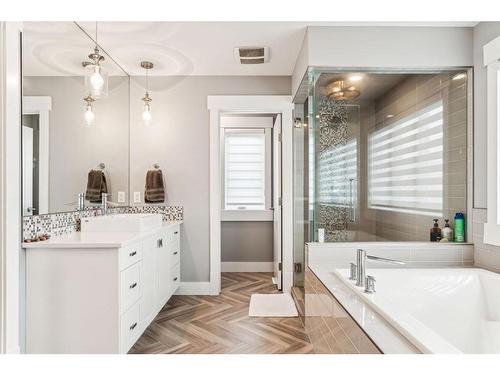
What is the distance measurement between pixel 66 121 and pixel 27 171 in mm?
551

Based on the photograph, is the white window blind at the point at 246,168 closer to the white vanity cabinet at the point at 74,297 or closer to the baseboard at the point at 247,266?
the baseboard at the point at 247,266

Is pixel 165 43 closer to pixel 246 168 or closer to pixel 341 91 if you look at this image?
pixel 341 91

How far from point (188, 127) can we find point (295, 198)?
136cm

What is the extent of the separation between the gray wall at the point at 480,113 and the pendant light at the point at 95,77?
271cm

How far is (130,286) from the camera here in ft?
6.54

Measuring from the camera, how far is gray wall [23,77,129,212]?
7.16ft

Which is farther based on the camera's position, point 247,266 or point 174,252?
point 247,266

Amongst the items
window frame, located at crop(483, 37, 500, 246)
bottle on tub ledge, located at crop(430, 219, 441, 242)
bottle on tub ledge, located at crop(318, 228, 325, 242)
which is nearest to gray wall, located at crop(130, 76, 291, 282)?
bottle on tub ledge, located at crop(318, 228, 325, 242)

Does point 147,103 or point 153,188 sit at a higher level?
point 147,103

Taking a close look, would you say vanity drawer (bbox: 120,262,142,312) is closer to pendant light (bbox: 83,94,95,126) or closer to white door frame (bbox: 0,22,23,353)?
white door frame (bbox: 0,22,23,353)

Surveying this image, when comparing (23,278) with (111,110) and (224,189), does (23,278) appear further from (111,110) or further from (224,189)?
(224,189)

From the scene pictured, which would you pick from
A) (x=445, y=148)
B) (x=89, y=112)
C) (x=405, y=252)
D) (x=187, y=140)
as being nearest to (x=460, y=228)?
(x=405, y=252)

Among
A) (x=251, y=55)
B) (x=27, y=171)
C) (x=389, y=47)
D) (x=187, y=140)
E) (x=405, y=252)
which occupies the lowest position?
(x=405, y=252)
